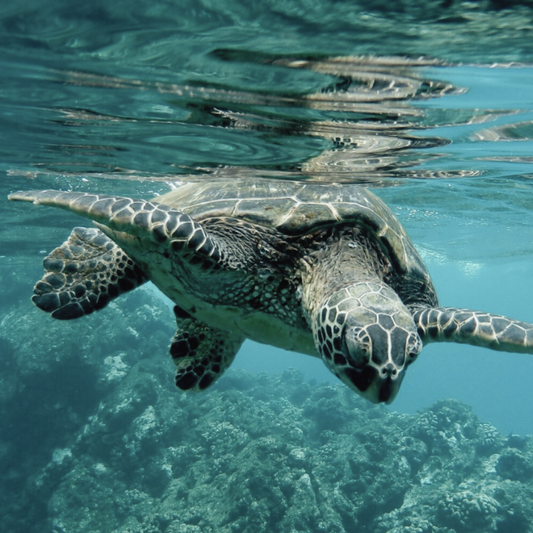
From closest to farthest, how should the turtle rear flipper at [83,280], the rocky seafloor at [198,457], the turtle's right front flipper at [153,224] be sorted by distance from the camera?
the turtle's right front flipper at [153,224] < the turtle rear flipper at [83,280] < the rocky seafloor at [198,457]

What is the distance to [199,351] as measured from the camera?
18.5 feet

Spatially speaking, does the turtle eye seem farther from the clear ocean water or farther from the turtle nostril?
the clear ocean water

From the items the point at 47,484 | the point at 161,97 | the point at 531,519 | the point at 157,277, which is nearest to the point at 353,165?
the point at 161,97

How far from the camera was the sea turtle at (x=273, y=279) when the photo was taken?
11.2 ft

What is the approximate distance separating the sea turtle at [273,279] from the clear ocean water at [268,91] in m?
1.31

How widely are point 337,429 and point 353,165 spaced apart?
1411 centimetres

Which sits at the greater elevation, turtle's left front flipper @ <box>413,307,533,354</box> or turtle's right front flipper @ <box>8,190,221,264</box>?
turtle's right front flipper @ <box>8,190,221,264</box>

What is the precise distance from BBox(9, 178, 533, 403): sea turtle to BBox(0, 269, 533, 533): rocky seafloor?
802 cm

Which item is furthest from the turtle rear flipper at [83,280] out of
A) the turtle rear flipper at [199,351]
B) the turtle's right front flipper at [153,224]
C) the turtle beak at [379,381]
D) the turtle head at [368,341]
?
the turtle beak at [379,381]

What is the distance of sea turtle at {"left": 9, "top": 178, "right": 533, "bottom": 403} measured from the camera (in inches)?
135

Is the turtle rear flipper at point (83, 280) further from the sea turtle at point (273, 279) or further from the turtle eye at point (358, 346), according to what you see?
the turtle eye at point (358, 346)

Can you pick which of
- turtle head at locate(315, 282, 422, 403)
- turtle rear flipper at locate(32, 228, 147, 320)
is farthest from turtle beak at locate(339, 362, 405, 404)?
turtle rear flipper at locate(32, 228, 147, 320)

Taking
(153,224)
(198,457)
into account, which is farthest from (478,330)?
(198,457)

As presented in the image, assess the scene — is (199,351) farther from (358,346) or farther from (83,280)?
(358,346)
